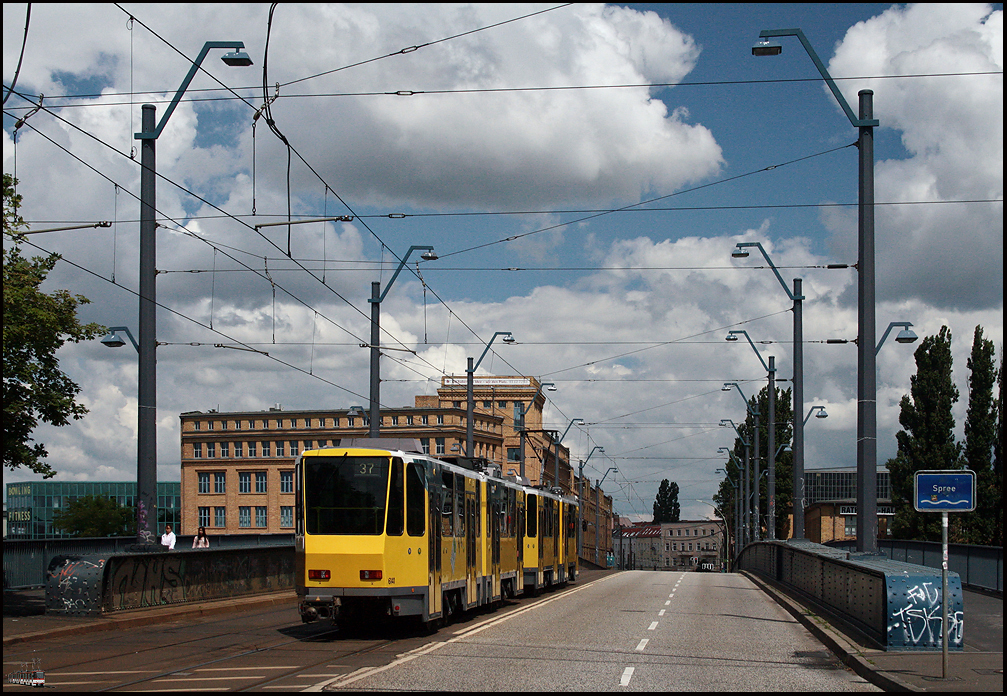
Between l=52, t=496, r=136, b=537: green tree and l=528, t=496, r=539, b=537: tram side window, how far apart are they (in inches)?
2612

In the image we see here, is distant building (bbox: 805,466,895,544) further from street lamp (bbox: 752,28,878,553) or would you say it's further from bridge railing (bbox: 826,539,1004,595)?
street lamp (bbox: 752,28,878,553)

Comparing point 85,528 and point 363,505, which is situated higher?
point 363,505

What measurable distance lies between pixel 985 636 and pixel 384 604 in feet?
31.0

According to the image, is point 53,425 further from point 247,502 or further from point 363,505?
point 247,502

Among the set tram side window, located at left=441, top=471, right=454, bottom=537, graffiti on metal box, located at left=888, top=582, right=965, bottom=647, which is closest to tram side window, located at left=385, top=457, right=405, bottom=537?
tram side window, located at left=441, top=471, right=454, bottom=537

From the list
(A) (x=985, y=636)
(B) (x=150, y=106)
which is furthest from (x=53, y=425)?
(A) (x=985, y=636)

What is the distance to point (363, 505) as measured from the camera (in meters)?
17.9

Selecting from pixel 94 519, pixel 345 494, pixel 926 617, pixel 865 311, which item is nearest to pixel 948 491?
pixel 926 617

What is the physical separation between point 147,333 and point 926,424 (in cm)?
5270

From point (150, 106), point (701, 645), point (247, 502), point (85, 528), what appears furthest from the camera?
point (247, 502)

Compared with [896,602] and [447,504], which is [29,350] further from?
[896,602]

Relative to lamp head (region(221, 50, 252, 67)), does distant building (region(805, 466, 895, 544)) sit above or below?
below

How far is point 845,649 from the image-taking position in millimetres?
15336

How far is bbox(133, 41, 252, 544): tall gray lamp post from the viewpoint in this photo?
19109mm
